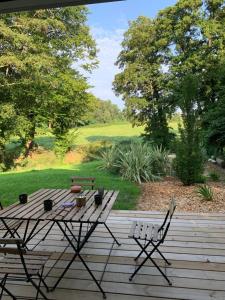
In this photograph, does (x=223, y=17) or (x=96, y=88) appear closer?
(x=223, y=17)

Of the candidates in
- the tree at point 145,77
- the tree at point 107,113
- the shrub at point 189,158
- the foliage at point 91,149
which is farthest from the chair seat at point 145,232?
the tree at point 107,113

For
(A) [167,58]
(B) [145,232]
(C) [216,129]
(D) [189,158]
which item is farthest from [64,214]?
(A) [167,58]

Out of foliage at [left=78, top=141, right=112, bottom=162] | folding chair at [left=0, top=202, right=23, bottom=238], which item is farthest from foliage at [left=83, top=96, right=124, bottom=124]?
folding chair at [left=0, top=202, right=23, bottom=238]

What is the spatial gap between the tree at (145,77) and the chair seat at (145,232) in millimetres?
14042

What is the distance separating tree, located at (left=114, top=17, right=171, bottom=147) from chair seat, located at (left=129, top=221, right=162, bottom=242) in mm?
14042

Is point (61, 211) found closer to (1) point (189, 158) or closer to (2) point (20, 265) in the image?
(2) point (20, 265)

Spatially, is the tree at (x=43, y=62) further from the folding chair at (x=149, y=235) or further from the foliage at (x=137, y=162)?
the folding chair at (x=149, y=235)

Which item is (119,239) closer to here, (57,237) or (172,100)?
(57,237)

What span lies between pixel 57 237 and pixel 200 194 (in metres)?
3.43

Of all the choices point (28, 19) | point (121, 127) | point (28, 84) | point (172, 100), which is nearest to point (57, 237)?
point (28, 84)

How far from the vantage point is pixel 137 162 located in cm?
801

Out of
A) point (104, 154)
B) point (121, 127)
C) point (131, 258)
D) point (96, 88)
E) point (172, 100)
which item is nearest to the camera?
point (131, 258)

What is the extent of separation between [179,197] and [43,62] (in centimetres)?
886

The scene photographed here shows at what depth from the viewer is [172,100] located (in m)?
17.1
